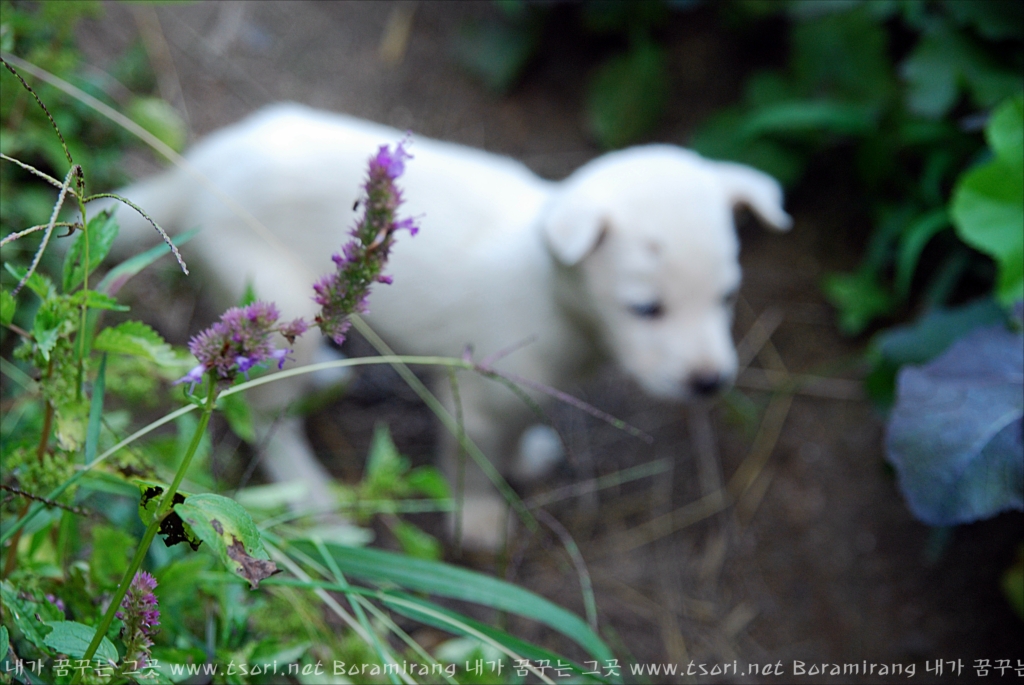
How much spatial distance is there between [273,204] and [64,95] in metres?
0.67

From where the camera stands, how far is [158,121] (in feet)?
7.00

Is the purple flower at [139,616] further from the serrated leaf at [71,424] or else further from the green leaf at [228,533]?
the serrated leaf at [71,424]

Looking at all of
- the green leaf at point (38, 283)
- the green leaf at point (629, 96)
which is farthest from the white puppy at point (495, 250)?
the green leaf at point (629, 96)

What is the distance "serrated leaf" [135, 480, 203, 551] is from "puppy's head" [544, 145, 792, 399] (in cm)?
99

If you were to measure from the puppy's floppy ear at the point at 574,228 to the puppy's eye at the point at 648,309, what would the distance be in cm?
16

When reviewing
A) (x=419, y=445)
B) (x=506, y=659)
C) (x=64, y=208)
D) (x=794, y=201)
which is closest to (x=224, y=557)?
(x=506, y=659)

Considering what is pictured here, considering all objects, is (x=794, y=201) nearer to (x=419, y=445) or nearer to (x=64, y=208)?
A: (x=419, y=445)

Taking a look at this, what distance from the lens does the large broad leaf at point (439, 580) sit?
102 centimetres

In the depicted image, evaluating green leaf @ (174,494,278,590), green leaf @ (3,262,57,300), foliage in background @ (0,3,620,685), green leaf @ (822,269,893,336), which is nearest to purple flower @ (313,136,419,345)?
foliage in background @ (0,3,620,685)

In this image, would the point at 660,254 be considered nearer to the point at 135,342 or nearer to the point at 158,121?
the point at 135,342

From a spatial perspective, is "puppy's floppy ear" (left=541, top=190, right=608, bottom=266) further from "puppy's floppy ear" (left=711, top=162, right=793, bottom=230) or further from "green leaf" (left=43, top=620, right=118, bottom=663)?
"green leaf" (left=43, top=620, right=118, bottom=663)

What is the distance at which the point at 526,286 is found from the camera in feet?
6.04

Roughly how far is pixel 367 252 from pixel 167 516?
301 mm

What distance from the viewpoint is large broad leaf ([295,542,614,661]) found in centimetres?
102
